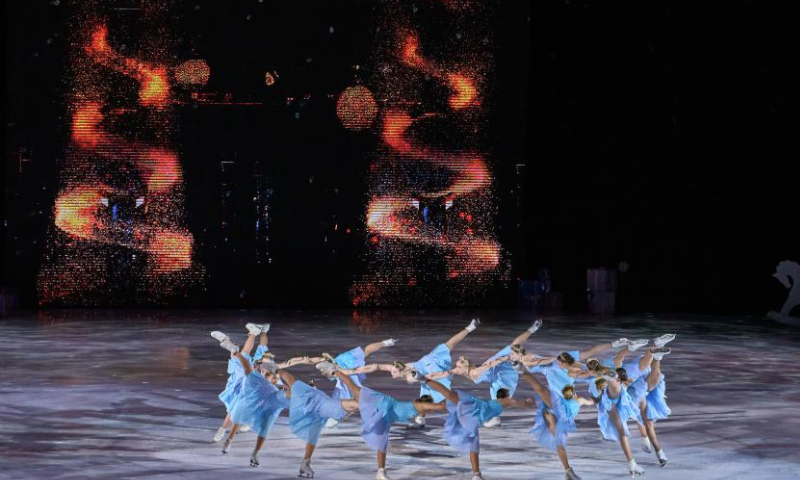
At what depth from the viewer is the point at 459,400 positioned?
526cm

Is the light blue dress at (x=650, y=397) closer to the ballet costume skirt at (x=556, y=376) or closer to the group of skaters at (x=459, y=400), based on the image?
the group of skaters at (x=459, y=400)

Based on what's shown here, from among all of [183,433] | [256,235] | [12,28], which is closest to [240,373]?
[183,433]

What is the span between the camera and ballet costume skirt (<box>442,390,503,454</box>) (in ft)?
17.1

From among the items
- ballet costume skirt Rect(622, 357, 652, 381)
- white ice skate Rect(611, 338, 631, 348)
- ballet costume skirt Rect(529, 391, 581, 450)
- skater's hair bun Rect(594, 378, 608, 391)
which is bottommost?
ballet costume skirt Rect(529, 391, 581, 450)

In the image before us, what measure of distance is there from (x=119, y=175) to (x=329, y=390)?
775cm

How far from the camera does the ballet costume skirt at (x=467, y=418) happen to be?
5215 mm

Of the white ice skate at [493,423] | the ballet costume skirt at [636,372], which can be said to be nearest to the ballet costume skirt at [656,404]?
the ballet costume skirt at [636,372]

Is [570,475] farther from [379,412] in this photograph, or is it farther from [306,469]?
[306,469]

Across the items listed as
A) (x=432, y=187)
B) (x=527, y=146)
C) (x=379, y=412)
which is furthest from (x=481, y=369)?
(x=527, y=146)

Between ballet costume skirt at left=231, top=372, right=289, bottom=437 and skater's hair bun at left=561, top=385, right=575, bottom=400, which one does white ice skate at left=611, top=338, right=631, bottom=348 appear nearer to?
skater's hair bun at left=561, top=385, right=575, bottom=400

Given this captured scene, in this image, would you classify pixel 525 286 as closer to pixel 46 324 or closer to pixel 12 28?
pixel 46 324

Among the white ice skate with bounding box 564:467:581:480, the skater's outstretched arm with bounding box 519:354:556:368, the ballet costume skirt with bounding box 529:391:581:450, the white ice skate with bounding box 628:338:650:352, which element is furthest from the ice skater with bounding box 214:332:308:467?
the white ice skate with bounding box 628:338:650:352

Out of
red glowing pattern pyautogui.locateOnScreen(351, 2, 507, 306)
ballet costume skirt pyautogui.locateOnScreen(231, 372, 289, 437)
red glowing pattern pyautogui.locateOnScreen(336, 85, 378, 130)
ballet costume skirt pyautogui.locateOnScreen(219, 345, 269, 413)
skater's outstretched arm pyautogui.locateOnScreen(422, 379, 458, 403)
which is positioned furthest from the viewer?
red glowing pattern pyautogui.locateOnScreen(351, 2, 507, 306)

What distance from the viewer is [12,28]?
50.2 ft
